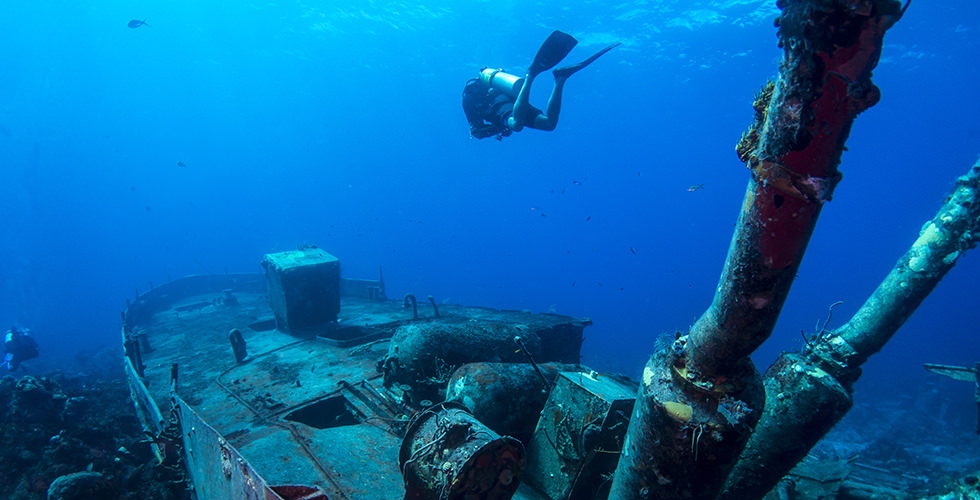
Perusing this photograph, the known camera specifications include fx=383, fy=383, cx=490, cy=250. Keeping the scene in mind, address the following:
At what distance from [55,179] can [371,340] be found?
16432 centimetres

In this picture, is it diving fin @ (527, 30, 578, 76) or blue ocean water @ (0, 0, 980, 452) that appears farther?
blue ocean water @ (0, 0, 980, 452)

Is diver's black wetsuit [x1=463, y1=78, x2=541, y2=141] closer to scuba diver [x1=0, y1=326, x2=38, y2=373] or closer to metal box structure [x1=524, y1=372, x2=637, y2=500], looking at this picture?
metal box structure [x1=524, y1=372, x2=637, y2=500]

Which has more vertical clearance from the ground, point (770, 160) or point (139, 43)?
point (139, 43)

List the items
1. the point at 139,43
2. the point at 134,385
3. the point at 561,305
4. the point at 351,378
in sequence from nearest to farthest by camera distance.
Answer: the point at 351,378, the point at 134,385, the point at 139,43, the point at 561,305

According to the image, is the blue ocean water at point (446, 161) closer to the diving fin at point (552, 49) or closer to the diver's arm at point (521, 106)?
the diving fin at point (552, 49)

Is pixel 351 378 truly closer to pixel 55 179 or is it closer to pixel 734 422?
pixel 734 422

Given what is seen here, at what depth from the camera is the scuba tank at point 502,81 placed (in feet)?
33.7

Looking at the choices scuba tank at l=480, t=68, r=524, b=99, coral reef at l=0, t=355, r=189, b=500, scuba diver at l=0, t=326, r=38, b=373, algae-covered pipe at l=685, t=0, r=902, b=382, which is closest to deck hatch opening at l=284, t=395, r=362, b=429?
coral reef at l=0, t=355, r=189, b=500

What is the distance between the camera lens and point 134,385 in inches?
348

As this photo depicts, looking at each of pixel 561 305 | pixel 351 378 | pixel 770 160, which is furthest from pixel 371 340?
pixel 561 305

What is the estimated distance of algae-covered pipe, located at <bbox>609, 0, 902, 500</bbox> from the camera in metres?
1.50

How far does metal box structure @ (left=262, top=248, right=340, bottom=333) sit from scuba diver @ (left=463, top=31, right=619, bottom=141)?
5.83m

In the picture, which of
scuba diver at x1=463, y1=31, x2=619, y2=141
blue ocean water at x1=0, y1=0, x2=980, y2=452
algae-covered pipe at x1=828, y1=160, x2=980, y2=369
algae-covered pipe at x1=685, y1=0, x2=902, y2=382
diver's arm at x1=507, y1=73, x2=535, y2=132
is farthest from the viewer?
blue ocean water at x1=0, y1=0, x2=980, y2=452

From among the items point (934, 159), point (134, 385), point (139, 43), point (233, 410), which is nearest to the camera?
point (233, 410)
